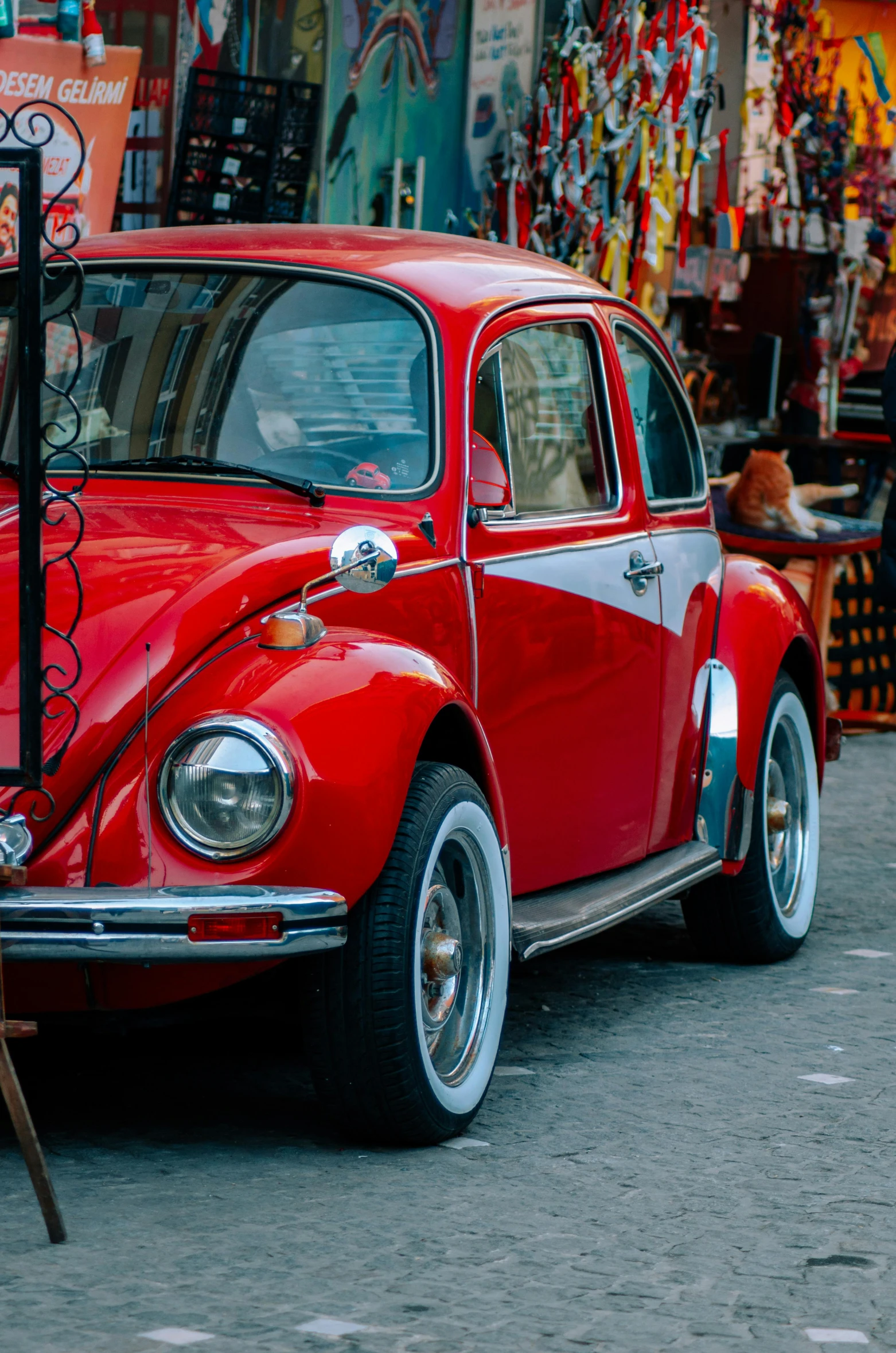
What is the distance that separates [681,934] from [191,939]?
320cm

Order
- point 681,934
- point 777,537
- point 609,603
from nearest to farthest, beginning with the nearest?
point 609,603 → point 681,934 → point 777,537

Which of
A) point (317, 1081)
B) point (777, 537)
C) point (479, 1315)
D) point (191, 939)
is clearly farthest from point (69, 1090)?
point (777, 537)

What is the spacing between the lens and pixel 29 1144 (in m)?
3.37

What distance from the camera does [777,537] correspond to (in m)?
10.2

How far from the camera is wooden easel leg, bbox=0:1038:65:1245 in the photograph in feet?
11.0

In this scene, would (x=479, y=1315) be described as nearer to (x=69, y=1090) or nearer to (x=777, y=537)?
(x=69, y=1090)

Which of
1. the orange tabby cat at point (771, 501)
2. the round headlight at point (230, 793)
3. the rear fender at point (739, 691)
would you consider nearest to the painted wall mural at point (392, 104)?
the orange tabby cat at point (771, 501)

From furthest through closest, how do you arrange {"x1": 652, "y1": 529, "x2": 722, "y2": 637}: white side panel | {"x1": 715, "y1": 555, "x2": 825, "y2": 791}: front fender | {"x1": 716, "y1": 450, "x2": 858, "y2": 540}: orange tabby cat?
{"x1": 716, "y1": 450, "x2": 858, "y2": 540}: orange tabby cat
{"x1": 715, "y1": 555, "x2": 825, "y2": 791}: front fender
{"x1": 652, "y1": 529, "x2": 722, "y2": 637}: white side panel

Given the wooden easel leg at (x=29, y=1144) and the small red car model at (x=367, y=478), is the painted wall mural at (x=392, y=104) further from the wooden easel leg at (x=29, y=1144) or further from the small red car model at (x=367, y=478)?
A: the wooden easel leg at (x=29, y=1144)

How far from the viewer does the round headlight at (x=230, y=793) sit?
3676mm

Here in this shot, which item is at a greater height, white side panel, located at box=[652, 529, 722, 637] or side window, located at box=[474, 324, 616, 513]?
side window, located at box=[474, 324, 616, 513]

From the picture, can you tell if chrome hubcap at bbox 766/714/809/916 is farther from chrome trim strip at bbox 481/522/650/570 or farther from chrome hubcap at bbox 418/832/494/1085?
chrome hubcap at bbox 418/832/494/1085

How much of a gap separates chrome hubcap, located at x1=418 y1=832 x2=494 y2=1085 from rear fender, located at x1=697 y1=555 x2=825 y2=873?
1.55 meters

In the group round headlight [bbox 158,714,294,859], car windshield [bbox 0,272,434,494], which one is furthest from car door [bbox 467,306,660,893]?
round headlight [bbox 158,714,294,859]
